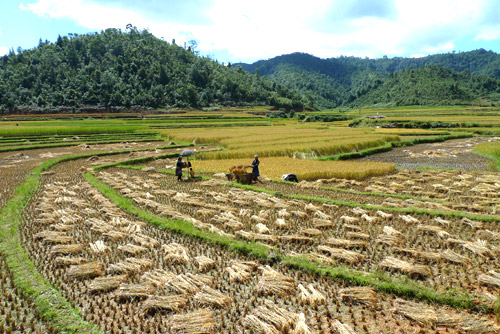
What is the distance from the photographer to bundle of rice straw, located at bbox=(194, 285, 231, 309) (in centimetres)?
458

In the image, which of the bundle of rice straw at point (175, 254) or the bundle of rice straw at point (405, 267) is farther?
the bundle of rice straw at point (175, 254)

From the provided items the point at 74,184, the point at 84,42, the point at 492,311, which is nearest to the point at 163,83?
the point at 84,42

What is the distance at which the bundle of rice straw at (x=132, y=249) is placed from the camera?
6.35 meters

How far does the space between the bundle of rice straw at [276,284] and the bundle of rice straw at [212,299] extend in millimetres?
585

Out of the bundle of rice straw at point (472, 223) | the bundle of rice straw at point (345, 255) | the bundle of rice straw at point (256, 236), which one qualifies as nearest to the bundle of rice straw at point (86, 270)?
the bundle of rice straw at point (256, 236)

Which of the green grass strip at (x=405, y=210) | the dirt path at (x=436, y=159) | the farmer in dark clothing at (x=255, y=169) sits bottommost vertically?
the dirt path at (x=436, y=159)

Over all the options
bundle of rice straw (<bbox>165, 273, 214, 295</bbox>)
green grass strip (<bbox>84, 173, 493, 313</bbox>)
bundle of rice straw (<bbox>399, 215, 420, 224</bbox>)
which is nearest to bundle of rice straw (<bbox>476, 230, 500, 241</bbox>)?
bundle of rice straw (<bbox>399, 215, 420, 224</bbox>)

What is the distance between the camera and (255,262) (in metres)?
5.98

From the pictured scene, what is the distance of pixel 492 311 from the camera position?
434cm

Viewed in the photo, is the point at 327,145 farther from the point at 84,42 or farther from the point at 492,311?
the point at 84,42

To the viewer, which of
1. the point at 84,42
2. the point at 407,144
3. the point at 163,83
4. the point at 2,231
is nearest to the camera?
the point at 2,231

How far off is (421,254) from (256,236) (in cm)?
312

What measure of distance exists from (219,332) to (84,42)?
105549 millimetres

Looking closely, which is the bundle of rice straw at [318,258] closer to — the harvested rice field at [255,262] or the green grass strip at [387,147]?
the harvested rice field at [255,262]
